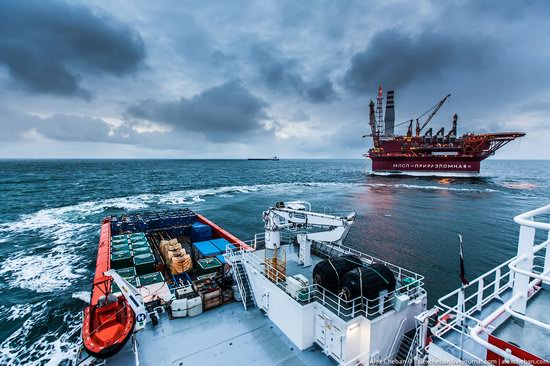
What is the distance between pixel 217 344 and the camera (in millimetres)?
12281

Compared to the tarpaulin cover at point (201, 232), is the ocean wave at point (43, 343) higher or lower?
lower

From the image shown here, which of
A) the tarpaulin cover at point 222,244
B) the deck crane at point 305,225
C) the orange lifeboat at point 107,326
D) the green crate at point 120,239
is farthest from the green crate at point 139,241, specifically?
the deck crane at point 305,225

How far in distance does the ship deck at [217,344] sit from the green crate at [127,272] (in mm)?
7144

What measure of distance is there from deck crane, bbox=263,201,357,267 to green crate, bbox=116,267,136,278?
1073 cm

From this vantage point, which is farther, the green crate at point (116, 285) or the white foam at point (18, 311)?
the white foam at point (18, 311)

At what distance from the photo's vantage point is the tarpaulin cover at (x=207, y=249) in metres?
24.0

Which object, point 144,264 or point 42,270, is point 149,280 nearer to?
point 144,264

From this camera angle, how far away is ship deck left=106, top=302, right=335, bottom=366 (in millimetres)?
11367

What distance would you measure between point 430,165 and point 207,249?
10069 centimetres

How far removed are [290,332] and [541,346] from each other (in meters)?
8.97

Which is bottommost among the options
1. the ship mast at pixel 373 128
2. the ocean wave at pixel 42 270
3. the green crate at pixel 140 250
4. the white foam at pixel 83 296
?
the white foam at pixel 83 296

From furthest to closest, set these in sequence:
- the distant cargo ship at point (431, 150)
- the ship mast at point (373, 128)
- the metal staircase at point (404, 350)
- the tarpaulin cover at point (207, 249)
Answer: the ship mast at point (373, 128) → the distant cargo ship at point (431, 150) → the tarpaulin cover at point (207, 249) → the metal staircase at point (404, 350)

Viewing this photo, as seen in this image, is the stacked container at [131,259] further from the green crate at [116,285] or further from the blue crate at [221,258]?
the blue crate at [221,258]

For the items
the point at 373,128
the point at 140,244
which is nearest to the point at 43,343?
the point at 140,244
